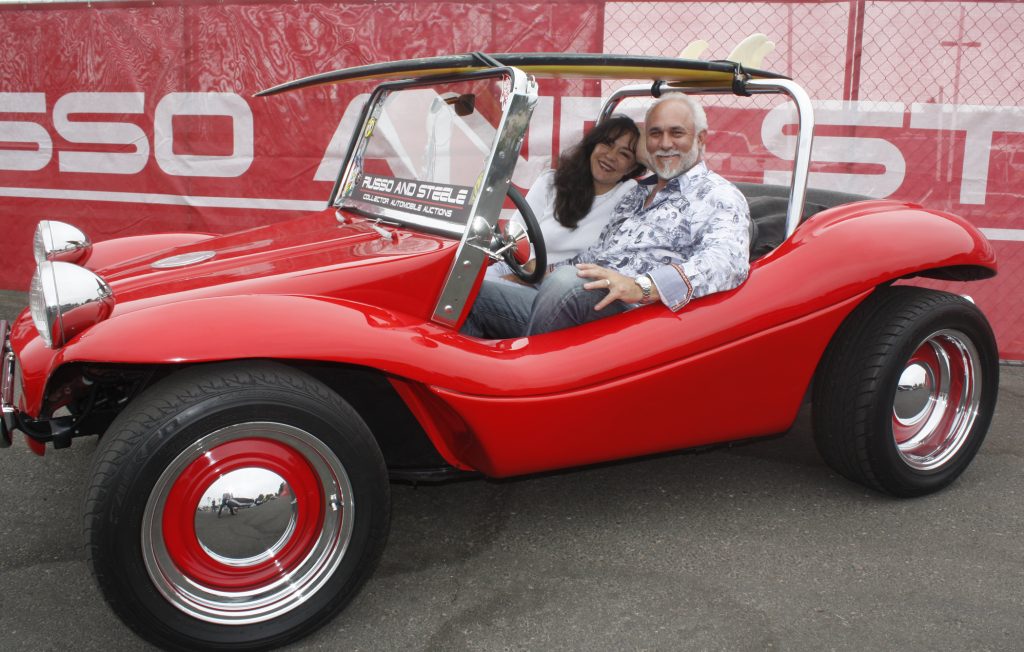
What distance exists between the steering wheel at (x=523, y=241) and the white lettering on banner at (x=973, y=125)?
9.40ft

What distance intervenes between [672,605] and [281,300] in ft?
3.98

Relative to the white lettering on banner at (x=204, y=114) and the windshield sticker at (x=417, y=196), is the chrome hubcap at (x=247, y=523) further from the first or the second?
the white lettering on banner at (x=204, y=114)

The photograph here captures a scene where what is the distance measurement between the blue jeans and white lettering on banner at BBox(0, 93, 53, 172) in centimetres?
393

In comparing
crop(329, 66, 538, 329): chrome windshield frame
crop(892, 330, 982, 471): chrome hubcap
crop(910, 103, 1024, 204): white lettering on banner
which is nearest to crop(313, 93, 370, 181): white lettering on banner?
crop(329, 66, 538, 329): chrome windshield frame

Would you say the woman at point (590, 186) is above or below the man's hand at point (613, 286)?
above

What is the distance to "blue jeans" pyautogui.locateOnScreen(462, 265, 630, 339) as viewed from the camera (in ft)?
7.73

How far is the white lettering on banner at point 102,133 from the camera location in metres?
5.08

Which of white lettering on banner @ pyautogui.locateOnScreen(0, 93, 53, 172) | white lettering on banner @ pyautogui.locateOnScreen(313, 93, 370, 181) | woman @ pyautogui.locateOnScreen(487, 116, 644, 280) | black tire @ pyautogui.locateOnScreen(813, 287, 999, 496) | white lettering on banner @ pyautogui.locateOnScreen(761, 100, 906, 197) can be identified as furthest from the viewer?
white lettering on banner @ pyautogui.locateOnScreen(0, 93, 53, 172)

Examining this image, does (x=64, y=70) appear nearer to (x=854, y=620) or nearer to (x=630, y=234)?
(x=630, y=234)

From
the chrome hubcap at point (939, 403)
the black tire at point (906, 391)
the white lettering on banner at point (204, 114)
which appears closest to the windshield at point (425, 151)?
the black tire at point (906, 391)

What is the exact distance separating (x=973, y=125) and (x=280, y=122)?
3.77 m

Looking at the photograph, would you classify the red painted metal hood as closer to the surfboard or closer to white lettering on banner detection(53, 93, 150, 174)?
the surfboard

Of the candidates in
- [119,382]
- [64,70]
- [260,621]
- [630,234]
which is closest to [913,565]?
[630,234]

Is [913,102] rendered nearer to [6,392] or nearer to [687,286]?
[687,286]
